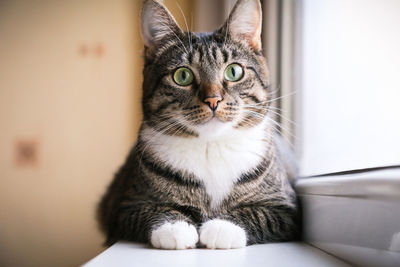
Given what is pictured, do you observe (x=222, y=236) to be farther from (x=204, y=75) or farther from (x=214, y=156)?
(x=204, y=75)

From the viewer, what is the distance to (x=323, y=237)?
37.6 inches

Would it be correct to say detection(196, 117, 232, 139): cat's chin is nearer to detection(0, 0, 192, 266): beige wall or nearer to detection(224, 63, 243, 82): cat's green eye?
detection(224, 63, 243, 82): cat's green eye

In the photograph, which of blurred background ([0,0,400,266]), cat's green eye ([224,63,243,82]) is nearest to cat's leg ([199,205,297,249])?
cat's green eye ([224,63,243,82])

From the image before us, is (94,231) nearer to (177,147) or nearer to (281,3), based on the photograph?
(177,147)

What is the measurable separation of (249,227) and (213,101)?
0.35 metres

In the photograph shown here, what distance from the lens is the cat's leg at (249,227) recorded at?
919mm

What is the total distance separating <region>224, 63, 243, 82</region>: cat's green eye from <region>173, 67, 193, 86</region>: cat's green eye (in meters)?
0.11

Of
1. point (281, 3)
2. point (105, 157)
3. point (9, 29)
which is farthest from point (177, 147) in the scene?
point (9, 29)

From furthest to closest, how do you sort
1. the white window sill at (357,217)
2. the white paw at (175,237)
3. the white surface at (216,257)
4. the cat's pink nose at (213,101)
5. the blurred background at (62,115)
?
the blurred background at (62,115) → the cat's pink nose at (213,101) → the white paw at (175,237) → the white surface at (216,257) → the white window sill at (357,217)

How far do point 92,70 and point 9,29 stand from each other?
0.61 m

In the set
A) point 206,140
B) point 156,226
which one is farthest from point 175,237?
point 206,140

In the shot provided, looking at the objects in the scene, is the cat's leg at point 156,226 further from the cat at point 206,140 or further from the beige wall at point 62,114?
the beige wall at point 62,114

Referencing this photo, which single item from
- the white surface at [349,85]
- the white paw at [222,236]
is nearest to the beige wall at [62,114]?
the white surface at [349,85]

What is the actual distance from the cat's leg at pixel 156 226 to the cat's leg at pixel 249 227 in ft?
0.15
